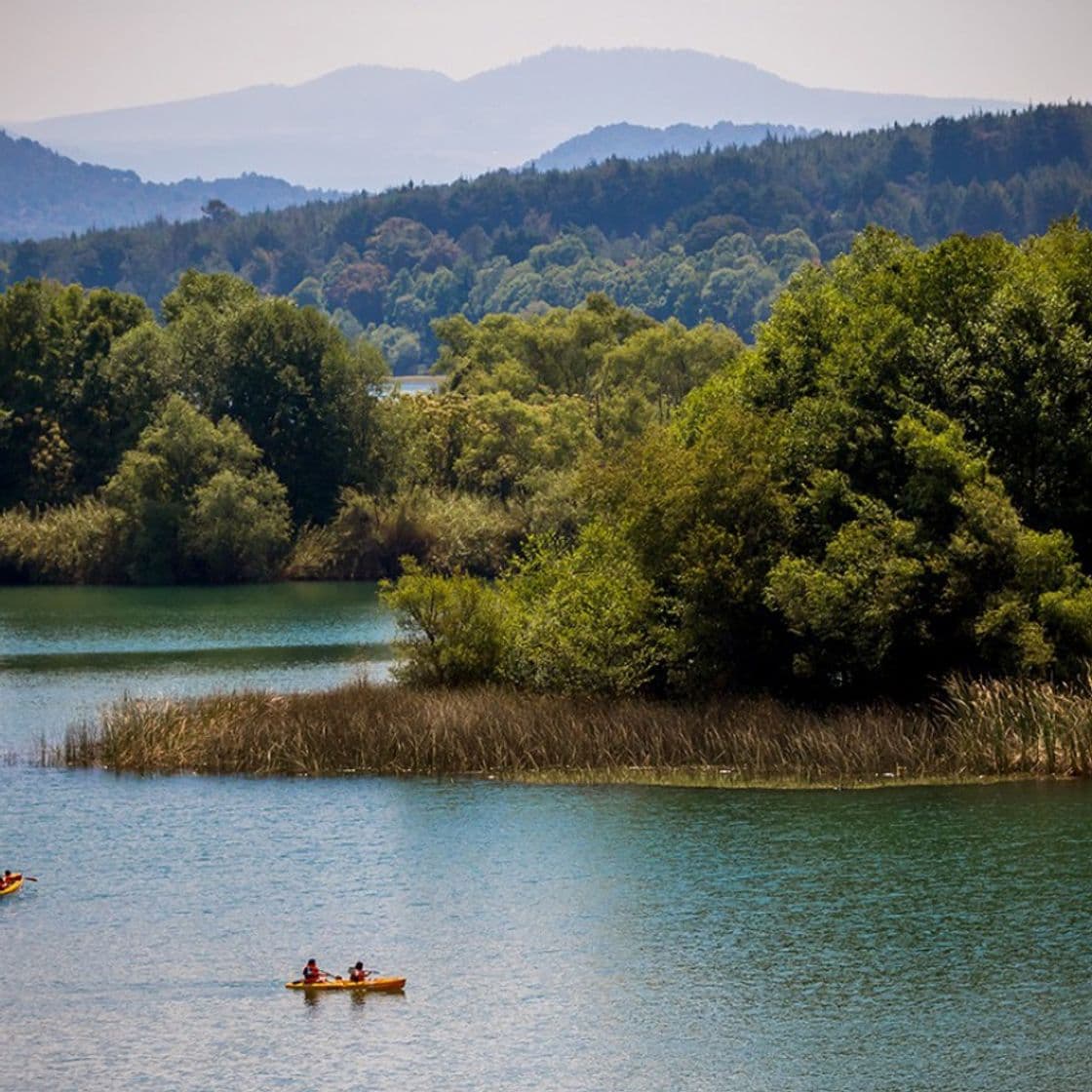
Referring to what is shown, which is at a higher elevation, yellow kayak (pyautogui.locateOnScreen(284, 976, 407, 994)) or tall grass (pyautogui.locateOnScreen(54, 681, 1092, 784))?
tall grass (pyautogui.locateOnScreen(54, 681, 1092, 784))

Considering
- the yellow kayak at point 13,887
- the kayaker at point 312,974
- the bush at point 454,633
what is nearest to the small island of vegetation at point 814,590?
the bush at point 454,633

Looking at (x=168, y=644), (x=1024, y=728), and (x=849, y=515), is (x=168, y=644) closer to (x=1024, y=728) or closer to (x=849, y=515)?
(x=849, y=515)

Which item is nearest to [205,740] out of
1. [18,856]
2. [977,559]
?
[18,856]

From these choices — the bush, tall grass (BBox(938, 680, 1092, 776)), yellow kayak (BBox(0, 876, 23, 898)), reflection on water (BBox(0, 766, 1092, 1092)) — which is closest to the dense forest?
the bush

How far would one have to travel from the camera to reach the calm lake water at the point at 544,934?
30.8m

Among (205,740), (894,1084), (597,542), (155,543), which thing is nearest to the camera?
(894,1084)

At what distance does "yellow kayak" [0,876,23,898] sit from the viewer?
39.9m

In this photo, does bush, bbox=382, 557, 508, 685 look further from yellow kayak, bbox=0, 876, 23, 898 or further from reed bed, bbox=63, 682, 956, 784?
yellow kayak, bbox=0, 876, 23, 898

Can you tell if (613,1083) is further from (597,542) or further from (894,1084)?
(597,542)

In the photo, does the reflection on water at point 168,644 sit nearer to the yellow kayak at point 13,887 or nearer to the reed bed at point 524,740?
the reed bed at point 524,740

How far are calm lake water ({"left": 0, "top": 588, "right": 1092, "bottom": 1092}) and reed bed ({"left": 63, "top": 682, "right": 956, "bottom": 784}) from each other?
977 millimetres

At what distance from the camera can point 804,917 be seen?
3747 centimetres

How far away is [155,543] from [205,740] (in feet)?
171

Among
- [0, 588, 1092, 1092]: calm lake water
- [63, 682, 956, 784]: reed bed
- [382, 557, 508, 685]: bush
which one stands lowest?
[0, 588, 1092, 1092]: calm lake water
